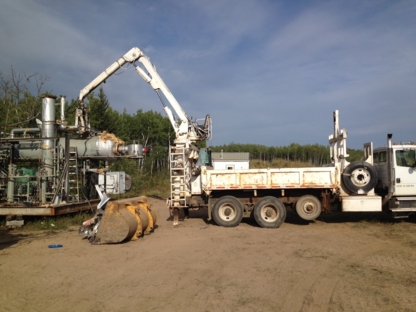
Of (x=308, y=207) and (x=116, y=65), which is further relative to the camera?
(x=116, y=65)

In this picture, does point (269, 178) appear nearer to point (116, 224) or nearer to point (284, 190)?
point (284, 190)

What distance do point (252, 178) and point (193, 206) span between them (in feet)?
8.24

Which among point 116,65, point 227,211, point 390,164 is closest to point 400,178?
point 390,164

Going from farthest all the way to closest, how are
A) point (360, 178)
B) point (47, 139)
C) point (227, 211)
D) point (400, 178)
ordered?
point (47, 139) → point (227, 211) → point (360, 178) → point (400, 178)

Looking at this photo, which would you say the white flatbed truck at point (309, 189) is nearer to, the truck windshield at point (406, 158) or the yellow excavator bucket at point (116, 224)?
the truck windshield at point (406, 158)

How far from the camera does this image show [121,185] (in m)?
23.1

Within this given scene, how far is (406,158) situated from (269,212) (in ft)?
16.9

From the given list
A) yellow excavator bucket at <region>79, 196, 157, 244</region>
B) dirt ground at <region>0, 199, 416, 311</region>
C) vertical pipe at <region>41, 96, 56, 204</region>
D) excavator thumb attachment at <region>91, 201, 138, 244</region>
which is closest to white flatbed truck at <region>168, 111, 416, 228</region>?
dirt ground at <region>0, 199, 416, 311</region>

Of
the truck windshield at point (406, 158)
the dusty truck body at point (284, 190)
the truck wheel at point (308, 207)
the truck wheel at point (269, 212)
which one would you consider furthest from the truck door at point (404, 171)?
the truck wheel at point (269, 212)

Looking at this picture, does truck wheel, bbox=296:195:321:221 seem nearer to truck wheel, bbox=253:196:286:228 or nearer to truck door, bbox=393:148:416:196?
truck wheel, bbox=253:196:286:228

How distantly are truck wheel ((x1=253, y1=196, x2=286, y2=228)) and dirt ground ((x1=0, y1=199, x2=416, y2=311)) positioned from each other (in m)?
0.70

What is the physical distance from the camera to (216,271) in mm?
7102

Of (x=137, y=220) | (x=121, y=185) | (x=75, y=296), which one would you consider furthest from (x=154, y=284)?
(x=121, y=185)

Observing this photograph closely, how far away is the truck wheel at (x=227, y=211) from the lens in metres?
12.6
